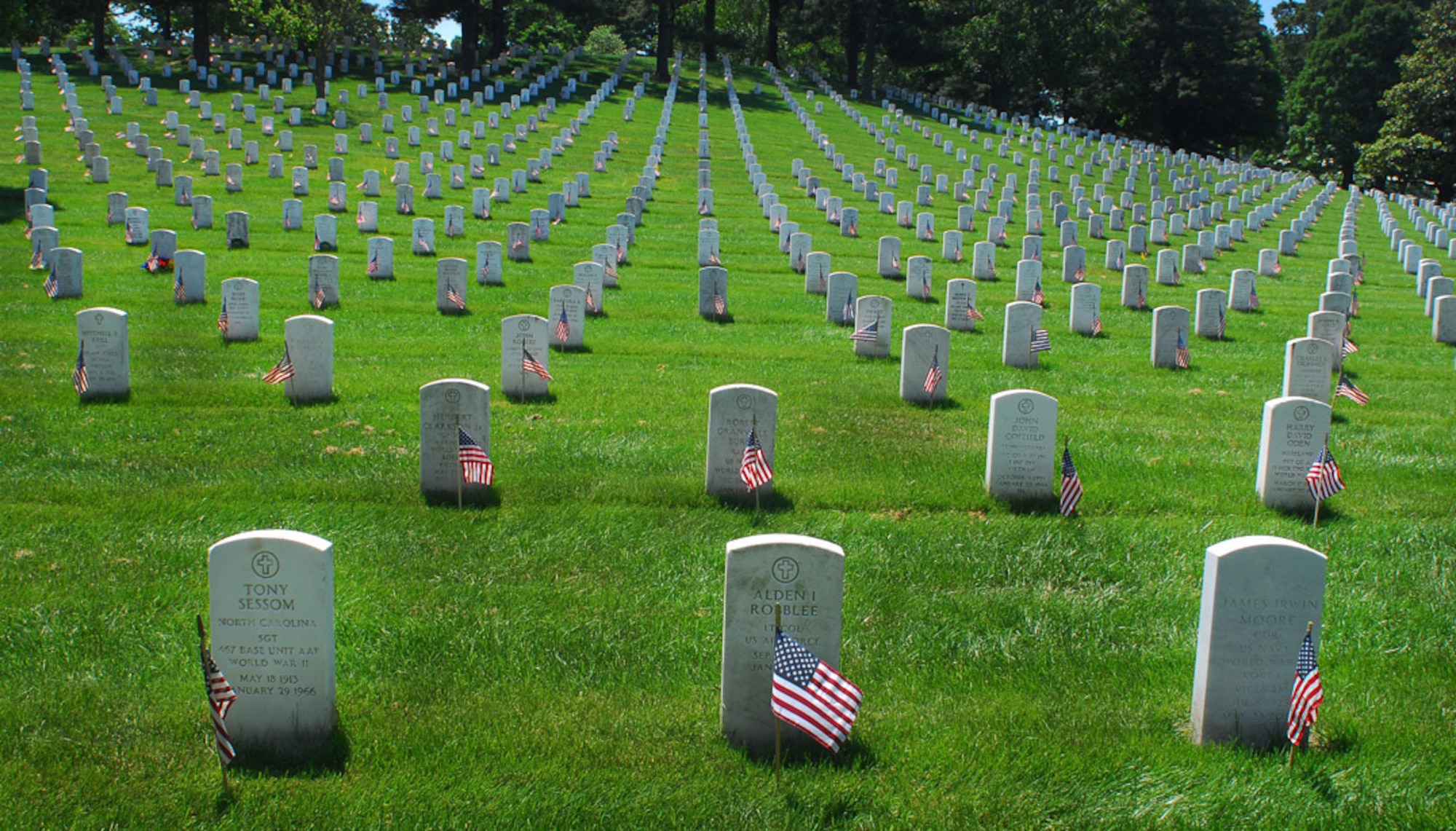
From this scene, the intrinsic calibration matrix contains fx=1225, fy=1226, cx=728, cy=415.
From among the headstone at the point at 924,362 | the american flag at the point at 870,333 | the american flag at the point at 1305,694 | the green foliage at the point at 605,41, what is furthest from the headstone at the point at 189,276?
the green foliage at the point at 605,41

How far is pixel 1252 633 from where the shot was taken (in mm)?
6707

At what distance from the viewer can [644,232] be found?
29.3 metres

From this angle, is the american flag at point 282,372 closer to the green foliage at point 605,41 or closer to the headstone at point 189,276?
the headstone at point 189,276

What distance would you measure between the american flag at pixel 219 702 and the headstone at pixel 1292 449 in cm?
878

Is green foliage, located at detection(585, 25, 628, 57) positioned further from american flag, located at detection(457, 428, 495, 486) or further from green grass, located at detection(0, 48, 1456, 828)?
american flag, located at detection(457, 428, 495, 486)

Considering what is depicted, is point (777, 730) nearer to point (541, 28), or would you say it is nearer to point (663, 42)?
point (663, 42)

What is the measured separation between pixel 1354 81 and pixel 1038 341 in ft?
227

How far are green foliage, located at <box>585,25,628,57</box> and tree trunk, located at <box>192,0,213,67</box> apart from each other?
31737 mm

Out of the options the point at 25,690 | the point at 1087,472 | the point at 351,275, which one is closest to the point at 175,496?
the point at 25,690

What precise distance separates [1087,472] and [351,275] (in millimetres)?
15068

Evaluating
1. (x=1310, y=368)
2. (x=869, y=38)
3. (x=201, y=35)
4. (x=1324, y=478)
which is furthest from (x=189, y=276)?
(x=869, y=38)

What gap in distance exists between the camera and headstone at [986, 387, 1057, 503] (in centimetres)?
1077

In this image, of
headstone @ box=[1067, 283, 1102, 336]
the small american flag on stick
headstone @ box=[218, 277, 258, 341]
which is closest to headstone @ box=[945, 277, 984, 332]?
headstone @ box=[1067, 283, 1102, 336]

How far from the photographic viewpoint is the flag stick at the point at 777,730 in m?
6.14
